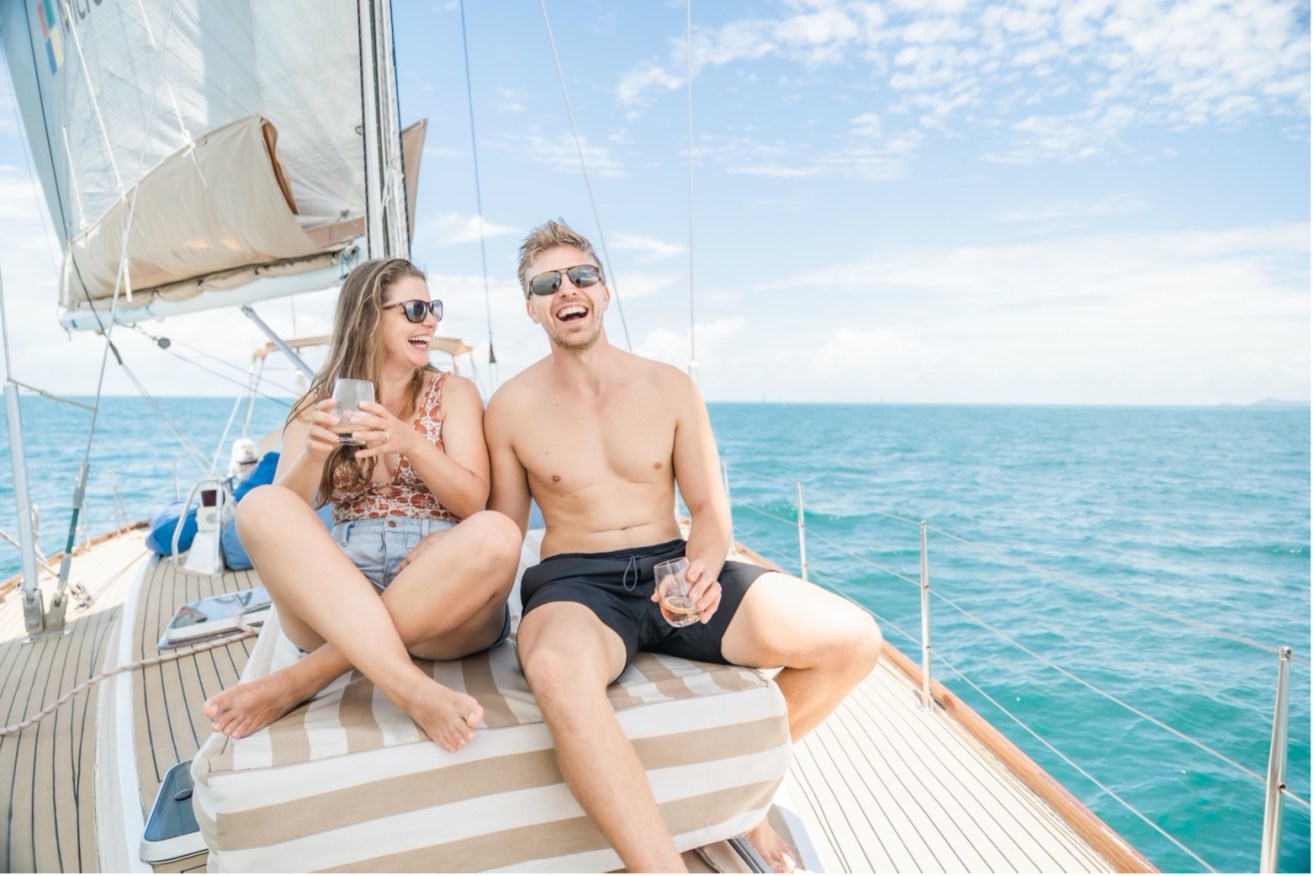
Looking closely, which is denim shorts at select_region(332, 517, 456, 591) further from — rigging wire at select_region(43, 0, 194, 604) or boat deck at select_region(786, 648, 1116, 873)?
rigging wire at select_region(43, 0, 194, 604)

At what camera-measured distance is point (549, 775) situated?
150 centimetres

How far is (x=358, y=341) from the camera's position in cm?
217

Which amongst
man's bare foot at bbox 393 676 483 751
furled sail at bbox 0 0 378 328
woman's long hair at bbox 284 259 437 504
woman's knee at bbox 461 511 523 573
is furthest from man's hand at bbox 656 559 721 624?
furled sail at bbox 0 0 378 328

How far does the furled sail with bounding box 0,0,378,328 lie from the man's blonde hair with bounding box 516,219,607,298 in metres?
2.98

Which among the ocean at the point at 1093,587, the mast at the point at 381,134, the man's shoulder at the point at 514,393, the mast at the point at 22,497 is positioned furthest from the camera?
the ocean at the point at 1093,587

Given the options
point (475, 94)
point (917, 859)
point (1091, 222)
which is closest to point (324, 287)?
point (475, 94)

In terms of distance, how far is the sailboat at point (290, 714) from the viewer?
1441 mm

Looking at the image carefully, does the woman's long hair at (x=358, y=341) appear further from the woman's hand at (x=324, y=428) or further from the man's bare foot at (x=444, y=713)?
the man's bare foot at (x=444, y=713)

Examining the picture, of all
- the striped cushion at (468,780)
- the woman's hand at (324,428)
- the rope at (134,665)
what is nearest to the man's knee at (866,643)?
the striped cushion at (468,780)

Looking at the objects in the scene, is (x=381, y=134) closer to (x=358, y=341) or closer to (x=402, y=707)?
(x=358, y=341)

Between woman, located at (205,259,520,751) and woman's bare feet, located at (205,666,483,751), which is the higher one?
woman, located at (205,259,520,751)

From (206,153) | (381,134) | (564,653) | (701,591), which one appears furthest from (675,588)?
(206,153)

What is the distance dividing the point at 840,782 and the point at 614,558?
1.18 m

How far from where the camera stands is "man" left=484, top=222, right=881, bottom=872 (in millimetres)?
1424
